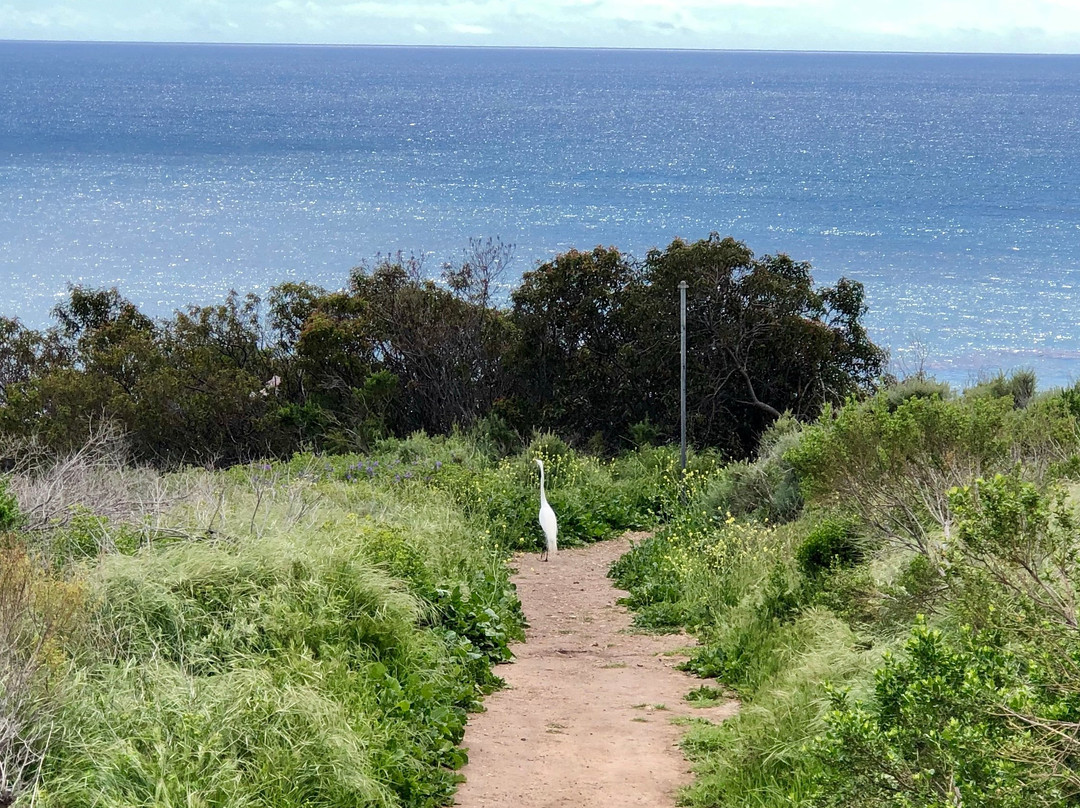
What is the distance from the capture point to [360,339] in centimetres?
1955

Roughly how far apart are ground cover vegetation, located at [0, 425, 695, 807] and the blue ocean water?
23144 mm

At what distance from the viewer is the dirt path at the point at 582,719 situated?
6164 millimetres

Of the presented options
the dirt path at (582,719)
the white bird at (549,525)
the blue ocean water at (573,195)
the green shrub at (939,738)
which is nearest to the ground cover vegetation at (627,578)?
the green shrub at (939,738)

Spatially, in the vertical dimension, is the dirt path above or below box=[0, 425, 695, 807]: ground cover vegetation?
below

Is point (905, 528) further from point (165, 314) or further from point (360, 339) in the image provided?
point (165, 314)

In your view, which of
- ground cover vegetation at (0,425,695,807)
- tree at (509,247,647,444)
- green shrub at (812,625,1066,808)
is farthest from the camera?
tree at (509,247,647,444)

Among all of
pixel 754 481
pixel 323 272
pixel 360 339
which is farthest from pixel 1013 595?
pixel 323 272

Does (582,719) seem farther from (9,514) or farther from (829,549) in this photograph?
(9,514)

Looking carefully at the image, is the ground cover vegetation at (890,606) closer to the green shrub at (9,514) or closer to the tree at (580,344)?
the green shrub at (9,514)

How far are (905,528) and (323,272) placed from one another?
4470 cm

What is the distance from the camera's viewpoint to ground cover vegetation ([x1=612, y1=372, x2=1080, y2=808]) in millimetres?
3871

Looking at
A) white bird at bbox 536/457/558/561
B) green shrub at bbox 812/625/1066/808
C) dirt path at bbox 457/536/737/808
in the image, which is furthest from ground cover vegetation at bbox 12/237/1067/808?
white bird at bbox 536/457/558/561

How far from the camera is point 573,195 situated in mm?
68688

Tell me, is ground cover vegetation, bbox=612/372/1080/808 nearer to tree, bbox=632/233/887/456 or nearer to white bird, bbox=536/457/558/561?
white bird, bbox=536/457/558/561
